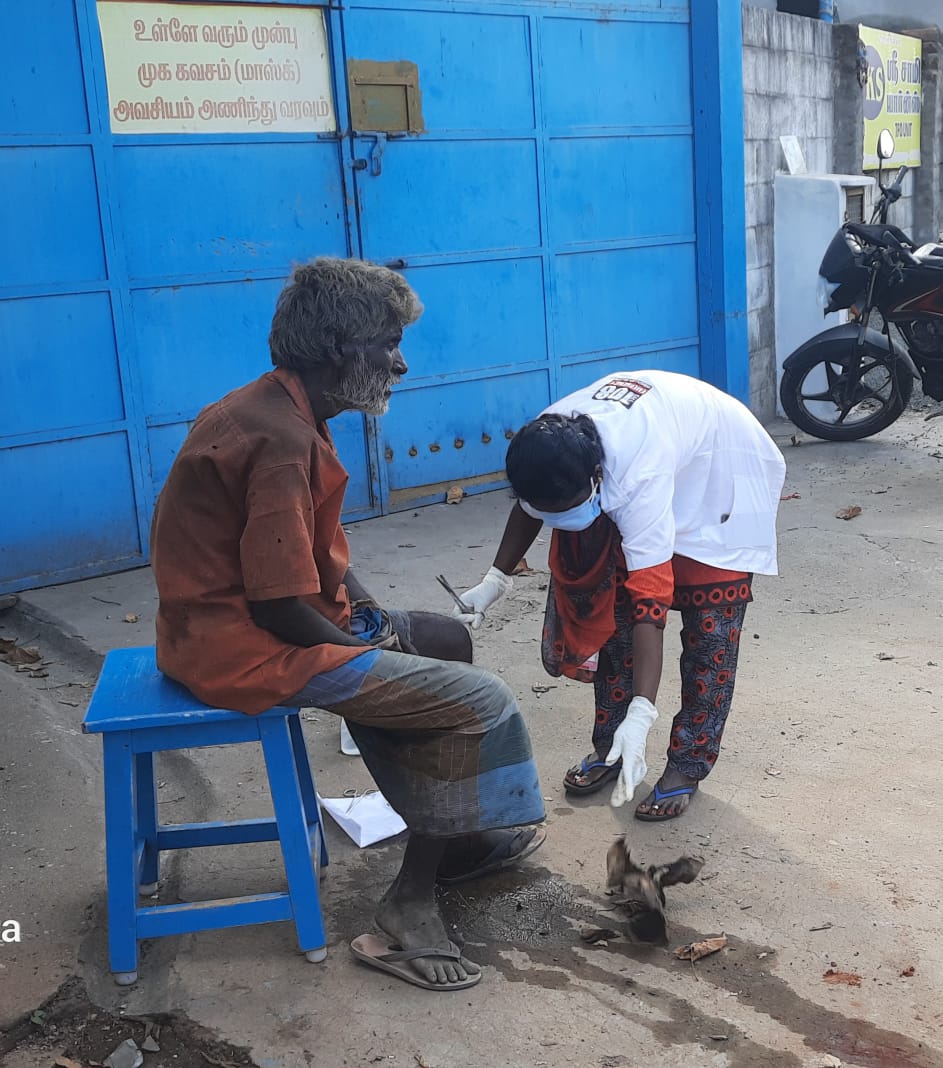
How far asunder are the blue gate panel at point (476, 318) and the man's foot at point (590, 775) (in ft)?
11.1

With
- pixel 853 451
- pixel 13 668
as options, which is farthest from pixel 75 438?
pixel 853 451

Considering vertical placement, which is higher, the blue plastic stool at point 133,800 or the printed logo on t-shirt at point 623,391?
the printed logo on t-shirt at point 623,391

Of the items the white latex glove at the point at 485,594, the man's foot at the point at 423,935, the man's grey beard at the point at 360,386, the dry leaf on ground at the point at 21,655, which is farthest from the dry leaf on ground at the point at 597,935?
the dry leaf on ground at the point at 21,655

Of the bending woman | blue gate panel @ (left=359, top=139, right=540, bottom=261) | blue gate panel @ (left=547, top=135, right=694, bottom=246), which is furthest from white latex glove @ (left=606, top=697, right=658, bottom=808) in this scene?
blue gate panel @ (left=547, top=135, right=694, bottom=246)

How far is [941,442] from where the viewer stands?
798 centimetres

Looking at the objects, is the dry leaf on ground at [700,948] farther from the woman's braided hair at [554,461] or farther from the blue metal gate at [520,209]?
the blue metal gate at [520,209]

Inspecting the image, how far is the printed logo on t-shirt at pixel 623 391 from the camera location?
3244 mm

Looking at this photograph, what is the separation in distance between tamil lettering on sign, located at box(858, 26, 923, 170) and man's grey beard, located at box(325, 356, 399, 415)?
27.4 ft

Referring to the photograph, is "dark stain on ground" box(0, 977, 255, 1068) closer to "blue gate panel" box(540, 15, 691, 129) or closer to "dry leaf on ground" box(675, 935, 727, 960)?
"dry leaf on ground" box(675, 935, 727, 960)

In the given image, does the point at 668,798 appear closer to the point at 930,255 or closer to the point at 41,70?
the point at 41,70

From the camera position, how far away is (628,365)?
7.66 metres

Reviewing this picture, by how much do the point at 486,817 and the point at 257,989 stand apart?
605 millimetres

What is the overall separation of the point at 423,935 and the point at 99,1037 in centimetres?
69

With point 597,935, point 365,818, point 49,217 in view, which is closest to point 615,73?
point 49,217
